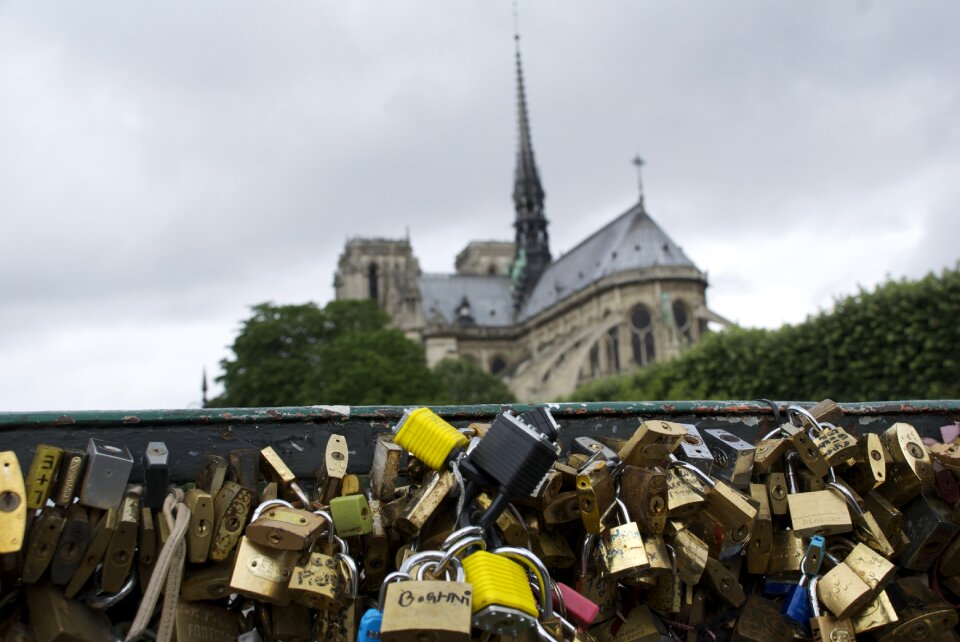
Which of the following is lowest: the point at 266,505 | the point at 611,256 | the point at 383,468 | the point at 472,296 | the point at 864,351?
the point at 266,505

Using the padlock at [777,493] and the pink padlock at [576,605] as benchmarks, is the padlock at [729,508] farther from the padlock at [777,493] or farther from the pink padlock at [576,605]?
the pink padlock at [576,605]

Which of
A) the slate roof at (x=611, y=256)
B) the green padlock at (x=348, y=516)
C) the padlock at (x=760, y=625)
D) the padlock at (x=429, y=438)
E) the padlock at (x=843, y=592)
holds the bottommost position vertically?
the padlock at (x=760, y=625)

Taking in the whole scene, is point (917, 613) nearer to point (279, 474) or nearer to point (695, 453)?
point (695, 453)

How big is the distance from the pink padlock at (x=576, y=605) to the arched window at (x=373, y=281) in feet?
310

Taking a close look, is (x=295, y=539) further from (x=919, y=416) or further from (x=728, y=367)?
(x=728, y=367)

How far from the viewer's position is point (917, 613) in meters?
3.86

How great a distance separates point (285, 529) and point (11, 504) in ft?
2.54

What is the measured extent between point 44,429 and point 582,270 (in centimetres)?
7893

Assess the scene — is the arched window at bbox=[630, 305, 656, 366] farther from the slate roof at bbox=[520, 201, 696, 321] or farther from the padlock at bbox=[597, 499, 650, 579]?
the padlock at bbox=[597, 499, 650, 579]

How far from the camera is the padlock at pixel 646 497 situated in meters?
3.48

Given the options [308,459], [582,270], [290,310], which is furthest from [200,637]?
[582,270]

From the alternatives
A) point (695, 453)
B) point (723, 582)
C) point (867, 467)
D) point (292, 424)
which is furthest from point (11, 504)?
point (867, 467)

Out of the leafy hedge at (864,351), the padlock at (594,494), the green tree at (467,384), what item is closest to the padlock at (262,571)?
the padlock at (594,494)

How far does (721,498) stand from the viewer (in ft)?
12.1
